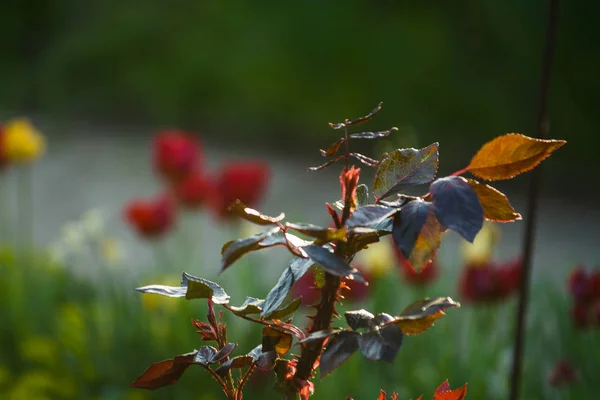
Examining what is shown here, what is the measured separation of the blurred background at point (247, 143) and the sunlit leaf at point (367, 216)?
86cm

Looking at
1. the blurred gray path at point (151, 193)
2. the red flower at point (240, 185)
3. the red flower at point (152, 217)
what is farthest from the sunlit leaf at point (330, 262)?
the blurred gray path at point (151, 193)

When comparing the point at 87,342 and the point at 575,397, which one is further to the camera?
the point at 87,342

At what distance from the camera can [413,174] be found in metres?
0.39

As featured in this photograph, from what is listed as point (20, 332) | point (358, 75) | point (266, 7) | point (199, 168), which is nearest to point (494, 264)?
point (199, 168)

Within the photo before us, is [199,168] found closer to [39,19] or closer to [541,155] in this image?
[541,155]

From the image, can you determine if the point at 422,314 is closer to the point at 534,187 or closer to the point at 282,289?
the point at 282,289

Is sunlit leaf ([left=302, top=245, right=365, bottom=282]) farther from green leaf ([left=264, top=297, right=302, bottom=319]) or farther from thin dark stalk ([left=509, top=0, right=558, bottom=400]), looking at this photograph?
thin dark stalk ([left=509, top=0, right=558, bottom=400])

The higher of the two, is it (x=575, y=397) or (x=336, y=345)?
(x=336, y=345)

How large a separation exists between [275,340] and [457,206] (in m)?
0.12

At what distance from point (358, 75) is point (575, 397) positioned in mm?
2907

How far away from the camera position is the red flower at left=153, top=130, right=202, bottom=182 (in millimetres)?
1574

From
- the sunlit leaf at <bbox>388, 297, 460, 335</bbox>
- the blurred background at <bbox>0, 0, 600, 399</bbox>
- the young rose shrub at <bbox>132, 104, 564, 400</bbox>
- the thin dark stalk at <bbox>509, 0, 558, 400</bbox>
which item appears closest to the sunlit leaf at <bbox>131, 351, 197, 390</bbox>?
the young rose shrub at <bbox>132, 104, 564, 400</bbox>

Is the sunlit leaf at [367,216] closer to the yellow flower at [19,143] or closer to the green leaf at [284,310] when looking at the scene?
the green leaf at [284,310]

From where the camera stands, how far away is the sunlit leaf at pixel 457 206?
345 millimetres
